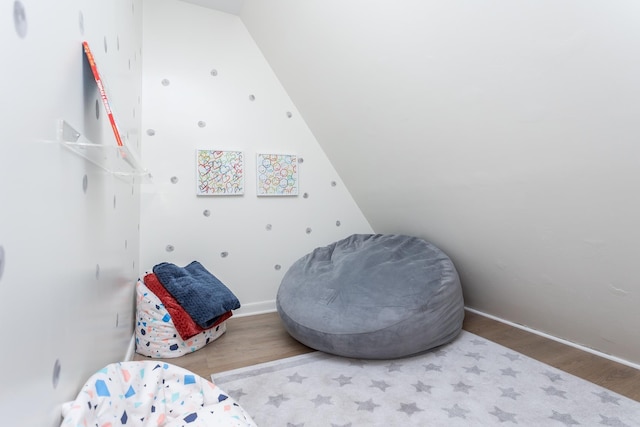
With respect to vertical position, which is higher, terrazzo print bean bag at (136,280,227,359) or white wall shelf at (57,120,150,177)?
white wall shelf at (57,120,150,177)

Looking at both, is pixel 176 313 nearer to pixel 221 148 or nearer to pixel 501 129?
pixel 221 148

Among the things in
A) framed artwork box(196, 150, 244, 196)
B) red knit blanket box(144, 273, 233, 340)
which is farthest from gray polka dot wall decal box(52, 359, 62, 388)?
framed artwork box(196, 150, 244, 196)

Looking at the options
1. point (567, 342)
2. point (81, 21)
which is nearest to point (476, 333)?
point (567, 342)

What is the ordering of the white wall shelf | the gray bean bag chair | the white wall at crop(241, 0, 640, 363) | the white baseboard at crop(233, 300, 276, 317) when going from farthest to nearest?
the white baseboard at crop(233, 300, 276, 317)
the gray bean bag chair
the white wall at crop(241, 0, 640, 363)
the white wall shelf

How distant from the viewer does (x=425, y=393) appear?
1424 millimetres

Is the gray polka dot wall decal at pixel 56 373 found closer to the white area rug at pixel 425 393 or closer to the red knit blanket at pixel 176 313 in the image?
the white area rug at pixel 425 393

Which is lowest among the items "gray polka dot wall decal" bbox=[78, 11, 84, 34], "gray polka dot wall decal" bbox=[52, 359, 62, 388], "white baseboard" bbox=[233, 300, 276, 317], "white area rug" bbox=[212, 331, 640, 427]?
"white baseboard" bbox=[233, 300, 276, 317]

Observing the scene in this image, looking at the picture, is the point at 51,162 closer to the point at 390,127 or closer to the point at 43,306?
the point at 43,306

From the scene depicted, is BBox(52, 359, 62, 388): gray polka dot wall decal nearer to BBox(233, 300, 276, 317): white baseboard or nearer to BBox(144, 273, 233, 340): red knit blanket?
BBox(144, 273, 233, 340): red knit blanket

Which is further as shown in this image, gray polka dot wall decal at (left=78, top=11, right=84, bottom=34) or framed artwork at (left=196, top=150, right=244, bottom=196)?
framed artwork at (left=196, top=150, right=244, bottom=196)

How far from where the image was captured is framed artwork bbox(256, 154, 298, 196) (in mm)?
2412

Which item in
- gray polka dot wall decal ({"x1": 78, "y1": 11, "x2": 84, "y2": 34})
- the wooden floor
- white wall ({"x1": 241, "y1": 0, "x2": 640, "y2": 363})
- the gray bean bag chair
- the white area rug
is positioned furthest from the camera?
the gray bean bag chair

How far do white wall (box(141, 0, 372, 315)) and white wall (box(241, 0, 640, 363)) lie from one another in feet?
0.76

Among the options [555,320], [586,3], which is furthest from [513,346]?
[586,3]
